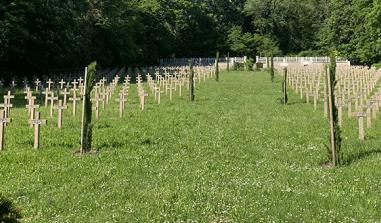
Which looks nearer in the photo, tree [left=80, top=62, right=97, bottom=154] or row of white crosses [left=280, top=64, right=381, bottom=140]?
tree [left=80, top=62, right=97, bottom=154]

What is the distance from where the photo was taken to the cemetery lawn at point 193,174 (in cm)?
752

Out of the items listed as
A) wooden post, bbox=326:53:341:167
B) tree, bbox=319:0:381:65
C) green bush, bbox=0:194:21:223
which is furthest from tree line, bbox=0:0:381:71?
green bush, bbox=0:194:21:223

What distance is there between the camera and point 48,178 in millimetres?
9547

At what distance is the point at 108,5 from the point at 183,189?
50.5m

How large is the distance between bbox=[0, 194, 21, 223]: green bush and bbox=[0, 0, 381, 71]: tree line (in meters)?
27.3

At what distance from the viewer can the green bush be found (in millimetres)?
7148

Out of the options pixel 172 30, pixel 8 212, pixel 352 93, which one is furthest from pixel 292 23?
pixel 8 212

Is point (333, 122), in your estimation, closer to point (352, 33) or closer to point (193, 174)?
point (193, 174)

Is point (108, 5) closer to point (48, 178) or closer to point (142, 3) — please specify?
point (142, 3)

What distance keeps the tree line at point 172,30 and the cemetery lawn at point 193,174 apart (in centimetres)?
2258

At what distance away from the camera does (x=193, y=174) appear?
9836 mm

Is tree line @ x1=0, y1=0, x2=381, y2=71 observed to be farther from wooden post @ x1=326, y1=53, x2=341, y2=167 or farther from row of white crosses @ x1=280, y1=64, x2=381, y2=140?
wooden post @ x1=326, y1=53, x2=341, y2=167

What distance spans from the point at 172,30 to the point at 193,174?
75.5 metres

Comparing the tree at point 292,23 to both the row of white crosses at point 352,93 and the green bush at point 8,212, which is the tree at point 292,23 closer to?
the row of white crosses at point 352,93
